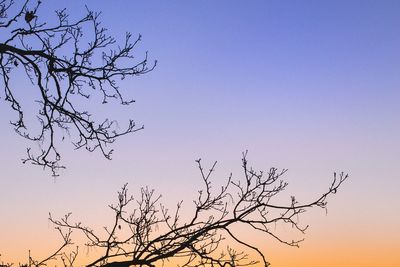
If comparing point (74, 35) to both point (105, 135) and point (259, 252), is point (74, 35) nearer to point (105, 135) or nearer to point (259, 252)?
point (105, 135)

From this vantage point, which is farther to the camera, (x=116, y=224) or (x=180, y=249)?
(x=116, y=224)

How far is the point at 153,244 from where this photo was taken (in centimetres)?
555

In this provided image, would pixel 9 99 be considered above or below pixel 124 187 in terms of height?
above

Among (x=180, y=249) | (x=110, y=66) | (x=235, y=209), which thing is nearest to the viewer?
(x=180, y=249)

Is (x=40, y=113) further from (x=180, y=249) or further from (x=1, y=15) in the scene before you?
(x=180, y=249)

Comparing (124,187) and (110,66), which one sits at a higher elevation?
(110,66)

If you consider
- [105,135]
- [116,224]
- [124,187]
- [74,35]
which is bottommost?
[116,224]

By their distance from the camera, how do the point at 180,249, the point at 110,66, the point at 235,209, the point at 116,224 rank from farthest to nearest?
the point at 110,66 < the point at 116,224 < the point at 235,209 < the point at 180,249

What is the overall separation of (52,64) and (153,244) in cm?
261

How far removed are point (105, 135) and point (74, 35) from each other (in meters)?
1.37

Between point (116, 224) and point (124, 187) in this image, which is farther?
point (124, 187)

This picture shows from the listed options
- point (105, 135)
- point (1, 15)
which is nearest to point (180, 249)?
point (105, 135)

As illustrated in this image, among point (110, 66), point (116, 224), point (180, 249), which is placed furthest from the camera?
point (110, 66)

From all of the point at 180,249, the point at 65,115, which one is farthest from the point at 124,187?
the point at 180,249
